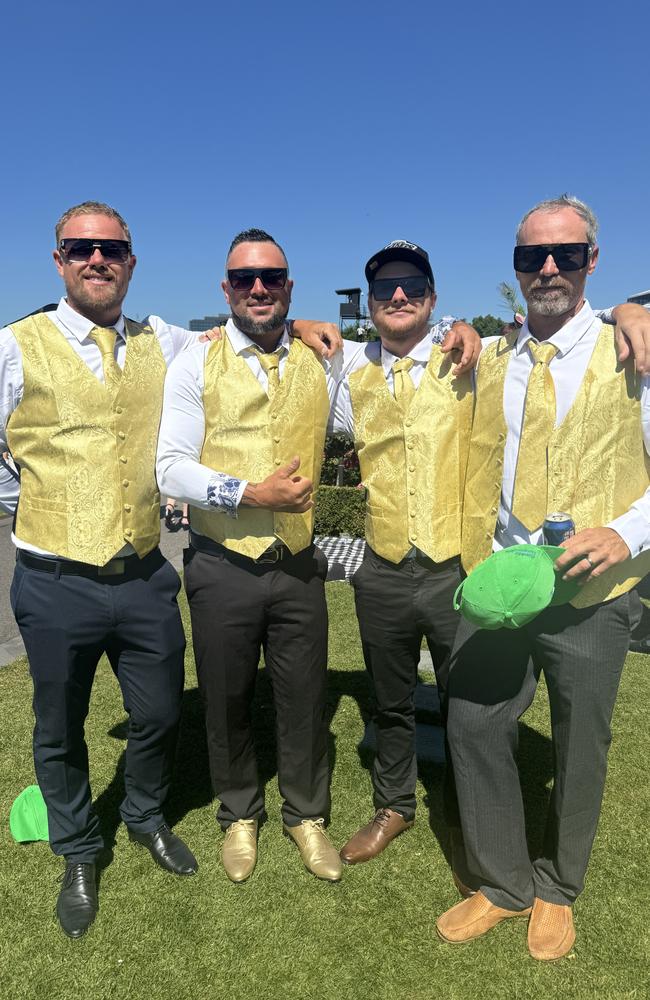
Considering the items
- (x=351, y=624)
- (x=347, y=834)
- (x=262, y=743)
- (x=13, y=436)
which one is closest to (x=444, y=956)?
(x=347, y=834)

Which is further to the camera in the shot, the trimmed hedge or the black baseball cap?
the trimmed hedge

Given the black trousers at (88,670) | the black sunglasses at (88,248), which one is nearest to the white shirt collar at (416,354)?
the black sunglasses at (88,248)

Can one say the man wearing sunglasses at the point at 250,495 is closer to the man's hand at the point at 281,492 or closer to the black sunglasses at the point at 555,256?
the man's hand at the point at 281,492

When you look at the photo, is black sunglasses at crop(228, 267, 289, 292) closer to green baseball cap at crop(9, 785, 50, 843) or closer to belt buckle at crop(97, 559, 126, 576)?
belt buckle at crop(97, 559, 126, 576)

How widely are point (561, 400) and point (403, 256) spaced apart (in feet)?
2.82

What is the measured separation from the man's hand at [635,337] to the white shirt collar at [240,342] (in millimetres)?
1225

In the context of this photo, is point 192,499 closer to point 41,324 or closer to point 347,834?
point 41,324

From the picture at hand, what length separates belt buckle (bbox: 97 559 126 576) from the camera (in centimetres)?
253

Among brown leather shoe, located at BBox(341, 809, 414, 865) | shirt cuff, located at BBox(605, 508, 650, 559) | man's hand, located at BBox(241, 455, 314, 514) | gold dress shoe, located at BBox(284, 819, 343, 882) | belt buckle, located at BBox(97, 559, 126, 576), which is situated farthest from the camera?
brown leather shoe, located at BBox(341, 809, 414, 865)

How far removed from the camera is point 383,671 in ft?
9.23

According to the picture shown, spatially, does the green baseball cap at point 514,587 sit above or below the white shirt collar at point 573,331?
below

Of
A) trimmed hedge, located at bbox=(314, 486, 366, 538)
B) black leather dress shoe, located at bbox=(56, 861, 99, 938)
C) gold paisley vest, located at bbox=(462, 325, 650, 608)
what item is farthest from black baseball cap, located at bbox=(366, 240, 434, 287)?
trimmed hedge, located at bbox=(314, 486, 366, 538)

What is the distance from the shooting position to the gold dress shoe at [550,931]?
2.34m

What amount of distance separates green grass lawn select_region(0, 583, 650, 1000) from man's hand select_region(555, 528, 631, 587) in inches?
54.1
